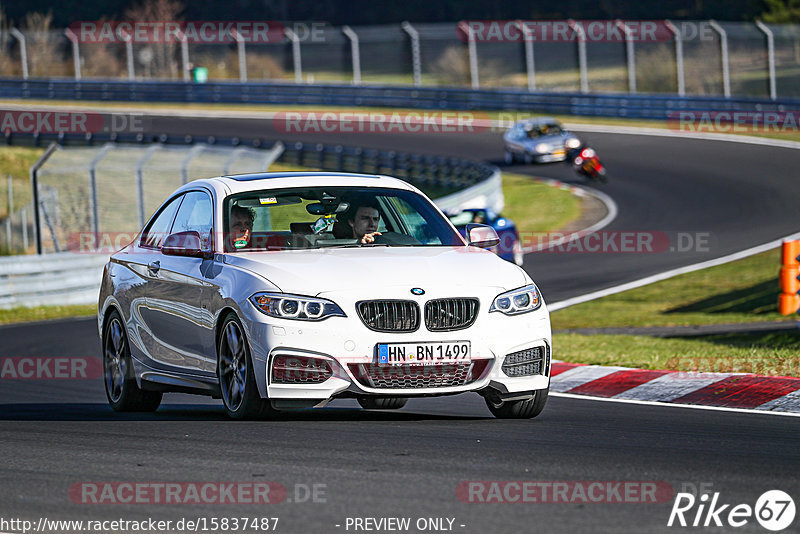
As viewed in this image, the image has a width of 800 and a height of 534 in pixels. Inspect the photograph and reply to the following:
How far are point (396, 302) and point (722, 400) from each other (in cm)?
291

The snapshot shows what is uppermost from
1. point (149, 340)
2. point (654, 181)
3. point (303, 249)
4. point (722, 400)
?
point (303, 249)

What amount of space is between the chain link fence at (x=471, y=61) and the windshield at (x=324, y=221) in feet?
115

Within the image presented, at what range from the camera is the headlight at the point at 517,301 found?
818 centimetres

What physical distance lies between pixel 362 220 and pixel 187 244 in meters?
1.15

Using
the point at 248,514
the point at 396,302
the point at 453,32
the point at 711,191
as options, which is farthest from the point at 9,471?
the point at 453,32

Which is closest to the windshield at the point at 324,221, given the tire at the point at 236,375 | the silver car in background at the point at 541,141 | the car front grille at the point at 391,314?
the tire at the point at 236,375

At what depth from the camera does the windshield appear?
8961mm

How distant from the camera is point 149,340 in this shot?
31.4 ft

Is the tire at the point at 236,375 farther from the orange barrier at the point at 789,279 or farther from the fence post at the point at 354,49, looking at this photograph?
the fence post at the point at 354,49

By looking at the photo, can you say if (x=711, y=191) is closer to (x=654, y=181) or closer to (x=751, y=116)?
(x=654, y=181)

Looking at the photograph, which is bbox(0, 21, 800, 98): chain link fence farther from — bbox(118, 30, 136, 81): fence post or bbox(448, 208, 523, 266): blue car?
bbox(448, 208, 523, 266): blue car

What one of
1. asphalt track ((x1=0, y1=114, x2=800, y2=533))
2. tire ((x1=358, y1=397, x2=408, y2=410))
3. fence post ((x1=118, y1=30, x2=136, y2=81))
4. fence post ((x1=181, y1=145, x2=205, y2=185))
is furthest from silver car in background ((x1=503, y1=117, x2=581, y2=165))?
tire ((x1=358, y1=397, x2=408, y2=410))

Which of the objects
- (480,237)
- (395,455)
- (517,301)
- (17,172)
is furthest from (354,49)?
(395,455)

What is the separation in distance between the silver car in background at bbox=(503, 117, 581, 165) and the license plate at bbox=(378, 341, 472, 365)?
3271 cm
